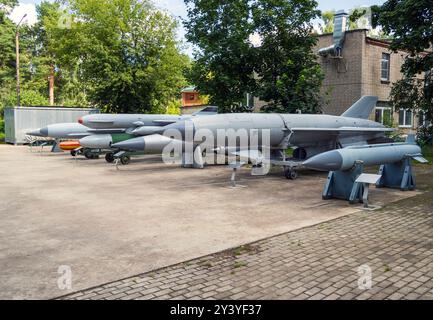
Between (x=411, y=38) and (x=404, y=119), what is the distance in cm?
1187

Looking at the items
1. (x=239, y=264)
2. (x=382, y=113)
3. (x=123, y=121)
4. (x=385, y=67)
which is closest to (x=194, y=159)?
(x=123, y=121)

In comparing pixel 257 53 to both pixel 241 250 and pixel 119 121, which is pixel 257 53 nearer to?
pixel 119 121

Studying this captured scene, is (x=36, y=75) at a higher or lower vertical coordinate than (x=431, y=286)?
higher

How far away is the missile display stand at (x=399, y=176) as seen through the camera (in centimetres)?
1259

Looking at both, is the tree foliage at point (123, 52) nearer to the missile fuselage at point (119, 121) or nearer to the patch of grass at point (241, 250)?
the missile fuselage at point (119, 121)

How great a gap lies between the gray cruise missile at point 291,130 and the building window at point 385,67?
398 inches

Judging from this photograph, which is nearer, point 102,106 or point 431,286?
point 431,286

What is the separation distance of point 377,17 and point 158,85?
60.5 feet

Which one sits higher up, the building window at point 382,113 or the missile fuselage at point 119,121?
the building window at point 382,113

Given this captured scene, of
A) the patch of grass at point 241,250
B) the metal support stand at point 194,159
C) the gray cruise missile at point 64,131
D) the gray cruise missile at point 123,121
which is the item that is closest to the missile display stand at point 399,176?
the patch of grass at point 241,250

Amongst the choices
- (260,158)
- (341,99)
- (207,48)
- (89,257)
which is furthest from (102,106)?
(89,257)

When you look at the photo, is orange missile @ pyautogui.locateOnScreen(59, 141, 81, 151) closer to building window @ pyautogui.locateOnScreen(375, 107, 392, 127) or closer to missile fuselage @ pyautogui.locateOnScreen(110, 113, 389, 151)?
missile fuselage @ pyautogui.locateOnScreen(110, 113, 389, 151)

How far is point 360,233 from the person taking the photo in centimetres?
775
